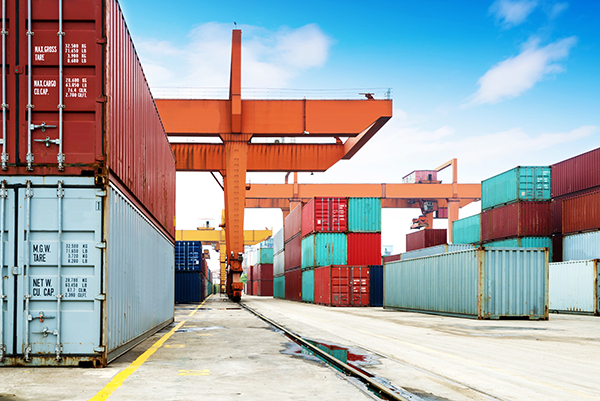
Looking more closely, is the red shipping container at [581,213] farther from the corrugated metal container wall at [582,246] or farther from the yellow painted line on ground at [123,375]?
the yellow painted line on ground at [123,375]

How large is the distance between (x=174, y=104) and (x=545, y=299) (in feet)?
79.9

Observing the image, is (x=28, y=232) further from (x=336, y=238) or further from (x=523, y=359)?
(x=336, y=238)

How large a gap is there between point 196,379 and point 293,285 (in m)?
38.4

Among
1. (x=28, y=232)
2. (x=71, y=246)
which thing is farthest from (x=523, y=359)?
(x=28, y=232)

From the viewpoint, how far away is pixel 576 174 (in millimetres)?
31391

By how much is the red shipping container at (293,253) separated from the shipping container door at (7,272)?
109 feet

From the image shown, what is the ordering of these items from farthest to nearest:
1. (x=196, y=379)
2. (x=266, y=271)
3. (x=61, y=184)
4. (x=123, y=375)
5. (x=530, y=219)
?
1. (x=266, y=271)
2. (x=530, y=219)
3. (x=61, y=184)
4. (x=123, y=375)
5. (x=196, y=379)

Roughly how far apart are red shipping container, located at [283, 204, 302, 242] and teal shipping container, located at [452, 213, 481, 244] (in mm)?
12162

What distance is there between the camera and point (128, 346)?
33.4 feet

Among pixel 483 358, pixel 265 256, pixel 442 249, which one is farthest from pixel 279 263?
pixel 483 358

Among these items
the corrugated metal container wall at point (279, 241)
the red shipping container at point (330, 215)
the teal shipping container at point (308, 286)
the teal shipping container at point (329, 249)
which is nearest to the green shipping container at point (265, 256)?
the corrugated metal container wall at point (279, 241)

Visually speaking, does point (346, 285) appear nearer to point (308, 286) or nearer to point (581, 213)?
point (308, 286)

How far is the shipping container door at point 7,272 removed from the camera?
8086mm

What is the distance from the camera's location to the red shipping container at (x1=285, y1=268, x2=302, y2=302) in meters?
42.7
